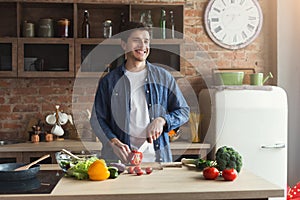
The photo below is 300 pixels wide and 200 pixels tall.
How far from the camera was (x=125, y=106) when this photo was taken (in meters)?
2.95

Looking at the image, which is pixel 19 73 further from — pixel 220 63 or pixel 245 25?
pixel 245 25

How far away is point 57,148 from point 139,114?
1.14 m

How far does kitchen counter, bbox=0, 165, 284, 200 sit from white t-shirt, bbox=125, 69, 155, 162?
2.17ft

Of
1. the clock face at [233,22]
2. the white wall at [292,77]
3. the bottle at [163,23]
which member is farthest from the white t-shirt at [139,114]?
the white wall at [292,77]

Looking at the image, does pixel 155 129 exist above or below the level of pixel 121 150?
above

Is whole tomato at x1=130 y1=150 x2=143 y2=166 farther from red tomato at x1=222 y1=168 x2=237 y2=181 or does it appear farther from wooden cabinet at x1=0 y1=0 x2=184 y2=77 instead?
wooden cabinet at x1=0 y1=0 x2=184 y2=77

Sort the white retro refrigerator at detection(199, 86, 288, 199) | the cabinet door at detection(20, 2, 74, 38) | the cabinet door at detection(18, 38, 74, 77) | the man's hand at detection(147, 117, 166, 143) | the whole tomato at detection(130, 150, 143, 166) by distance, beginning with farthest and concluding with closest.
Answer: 1. the cabinet door at detection(20, 2, 74, 38)
2. the cabinet door at detection(18, 38, 74, 77)
3. the white retro refrigerator at detection(199, 86, 288, 199)
4. the man's hand at detection(147, 117, 166, 143)
5. the whole tomato at detection(130, 150, 143, 166)

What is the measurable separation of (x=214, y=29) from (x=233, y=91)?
85 centimetres

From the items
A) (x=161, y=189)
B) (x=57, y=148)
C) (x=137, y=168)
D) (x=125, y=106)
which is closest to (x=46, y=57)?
(x=57, y=148)

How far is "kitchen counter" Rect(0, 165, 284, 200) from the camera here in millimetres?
1909

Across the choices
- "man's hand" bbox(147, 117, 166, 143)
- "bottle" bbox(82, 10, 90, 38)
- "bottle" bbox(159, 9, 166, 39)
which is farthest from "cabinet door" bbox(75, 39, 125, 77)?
"man's hand" bbox(147, 117, 166, 143)

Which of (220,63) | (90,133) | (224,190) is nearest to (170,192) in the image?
(224,190)

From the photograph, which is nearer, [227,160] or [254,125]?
[227,160]

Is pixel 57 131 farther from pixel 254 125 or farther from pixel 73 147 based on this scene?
pixel 254 125
